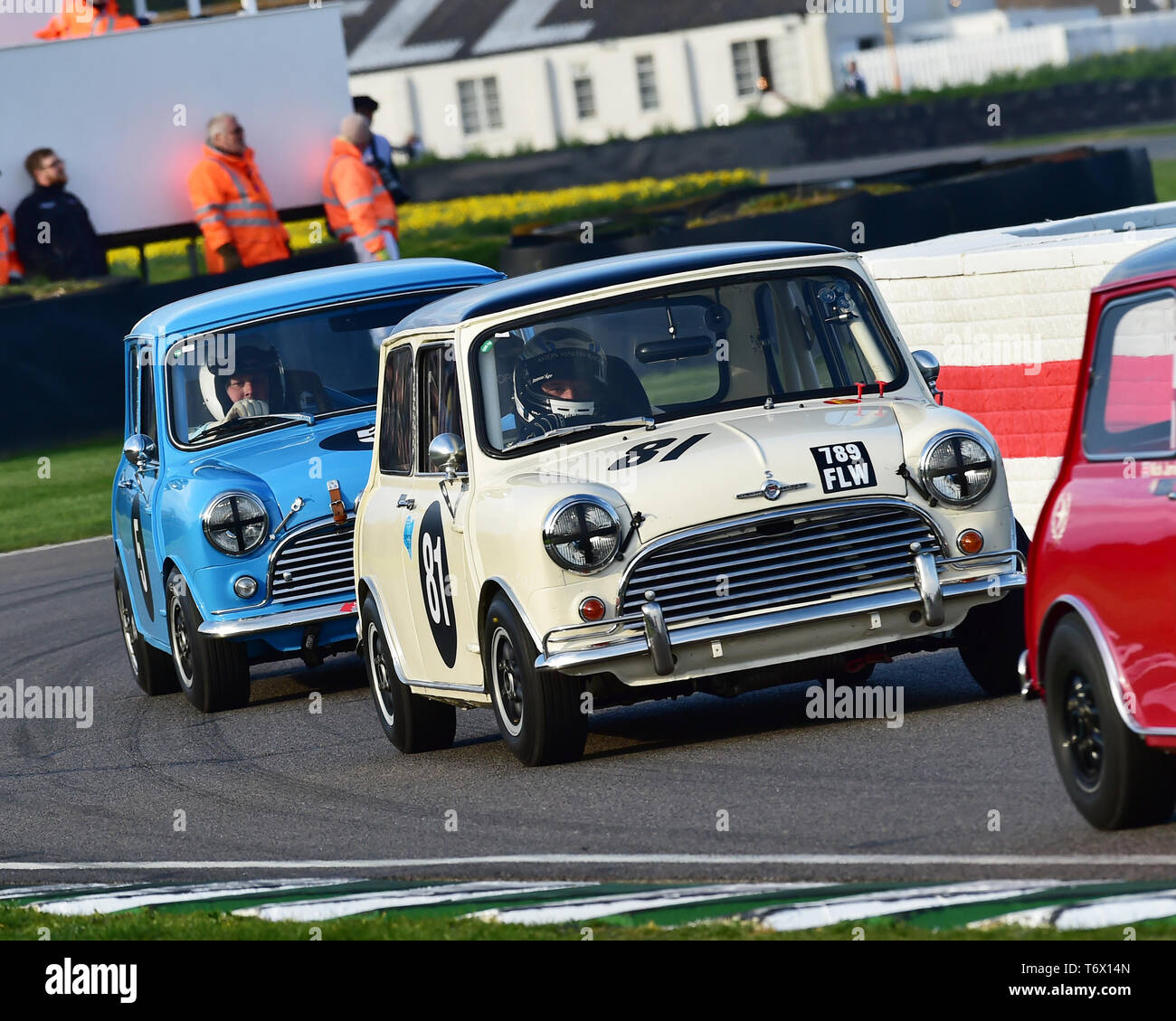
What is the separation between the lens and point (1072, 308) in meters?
12.7

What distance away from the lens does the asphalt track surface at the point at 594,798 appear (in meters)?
6.91

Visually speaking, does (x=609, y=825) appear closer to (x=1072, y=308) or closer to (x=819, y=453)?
(x=819, y=453)

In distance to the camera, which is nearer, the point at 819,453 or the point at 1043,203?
the point at 819,453

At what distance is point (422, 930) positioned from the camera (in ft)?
20.5

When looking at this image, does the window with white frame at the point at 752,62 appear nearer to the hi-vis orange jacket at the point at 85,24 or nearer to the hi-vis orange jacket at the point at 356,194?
the hi-vis orange jacket at the point at 85,24

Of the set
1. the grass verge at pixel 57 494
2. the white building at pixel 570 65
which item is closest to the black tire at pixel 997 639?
the grass verge at pixel 57 494

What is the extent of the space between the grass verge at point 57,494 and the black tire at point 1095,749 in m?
14.6

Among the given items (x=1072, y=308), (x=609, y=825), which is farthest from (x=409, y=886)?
(x=1072, y=308)

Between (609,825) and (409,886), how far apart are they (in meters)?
0.94

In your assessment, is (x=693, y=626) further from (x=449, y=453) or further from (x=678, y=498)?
(x=449, y=453)

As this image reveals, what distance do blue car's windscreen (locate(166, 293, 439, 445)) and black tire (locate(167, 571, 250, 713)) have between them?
33.0 inches

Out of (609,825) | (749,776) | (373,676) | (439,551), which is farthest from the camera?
(373,676)
